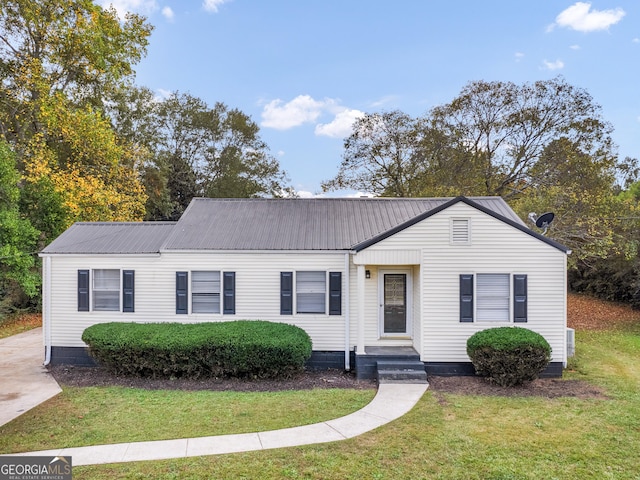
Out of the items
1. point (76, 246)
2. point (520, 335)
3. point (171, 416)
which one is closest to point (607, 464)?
point (520, 335)

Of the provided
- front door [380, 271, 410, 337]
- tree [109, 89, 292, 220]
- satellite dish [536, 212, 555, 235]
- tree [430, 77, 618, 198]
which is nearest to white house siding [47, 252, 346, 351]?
front door [380, 271, 410, 337]

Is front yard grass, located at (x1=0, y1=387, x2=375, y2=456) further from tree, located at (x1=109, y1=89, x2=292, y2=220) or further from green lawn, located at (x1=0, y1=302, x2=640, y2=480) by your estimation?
tree, located at (x1=109, y1=89, x2=292, y2=220)

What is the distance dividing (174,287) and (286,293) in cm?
297

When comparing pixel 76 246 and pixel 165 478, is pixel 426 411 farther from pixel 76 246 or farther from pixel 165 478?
pixel 76 246

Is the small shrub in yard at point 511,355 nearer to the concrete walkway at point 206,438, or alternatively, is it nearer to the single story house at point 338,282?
the single story house at point 338,282

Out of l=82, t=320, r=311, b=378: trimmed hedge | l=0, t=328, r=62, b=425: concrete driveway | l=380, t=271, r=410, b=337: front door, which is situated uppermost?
l=380, t=271, r=410, b=337: front door

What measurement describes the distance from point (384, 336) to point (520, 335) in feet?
10.4

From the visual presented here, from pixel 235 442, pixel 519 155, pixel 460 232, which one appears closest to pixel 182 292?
pixel 235 442

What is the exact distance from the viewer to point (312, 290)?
9812 mm

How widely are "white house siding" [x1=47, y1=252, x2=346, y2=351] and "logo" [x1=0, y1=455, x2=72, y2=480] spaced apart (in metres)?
4.93

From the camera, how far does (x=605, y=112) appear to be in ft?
59.0

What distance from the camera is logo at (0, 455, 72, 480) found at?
475 centimetres

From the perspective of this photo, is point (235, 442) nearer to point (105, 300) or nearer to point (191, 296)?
point (191, 296)

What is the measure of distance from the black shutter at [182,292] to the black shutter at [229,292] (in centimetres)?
97
